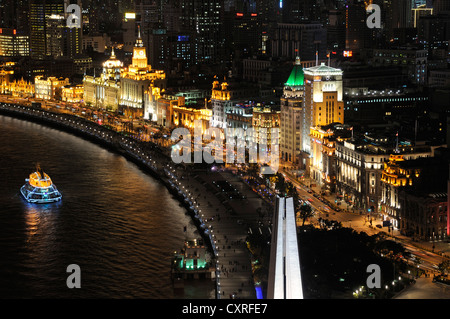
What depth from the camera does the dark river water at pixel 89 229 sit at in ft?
107

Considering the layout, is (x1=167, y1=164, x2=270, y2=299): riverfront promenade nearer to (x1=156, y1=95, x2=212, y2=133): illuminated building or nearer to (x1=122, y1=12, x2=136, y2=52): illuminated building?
(x1=156, y1=95, x2=212, y2=133): illuminated building

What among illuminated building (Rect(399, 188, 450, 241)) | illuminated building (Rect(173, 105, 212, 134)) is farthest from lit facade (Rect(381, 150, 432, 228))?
illuminated building (Rect(173, 105, 212, 134))

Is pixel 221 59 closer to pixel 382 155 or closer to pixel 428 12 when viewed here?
pixel 428 12

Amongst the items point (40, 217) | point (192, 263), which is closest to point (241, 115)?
point (40, 217)

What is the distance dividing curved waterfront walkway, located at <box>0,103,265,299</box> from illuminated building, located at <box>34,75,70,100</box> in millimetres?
12625

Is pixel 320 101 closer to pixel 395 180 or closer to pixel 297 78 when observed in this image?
pixel 297 78

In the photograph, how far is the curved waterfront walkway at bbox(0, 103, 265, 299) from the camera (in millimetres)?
32531

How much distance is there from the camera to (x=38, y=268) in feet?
112

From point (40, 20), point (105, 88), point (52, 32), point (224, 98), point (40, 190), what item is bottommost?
point (40, 190)

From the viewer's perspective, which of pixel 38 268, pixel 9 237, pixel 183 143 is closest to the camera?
pixel 38 268

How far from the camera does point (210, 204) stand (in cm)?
4212

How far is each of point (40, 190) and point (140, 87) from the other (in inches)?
1002

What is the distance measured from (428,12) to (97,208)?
203 ft
